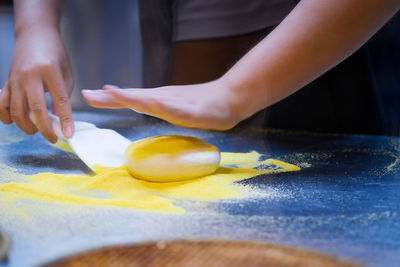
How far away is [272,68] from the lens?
554mm

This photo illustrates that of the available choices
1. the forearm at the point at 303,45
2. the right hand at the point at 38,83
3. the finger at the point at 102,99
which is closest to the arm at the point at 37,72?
the right hand at the point at 38,83

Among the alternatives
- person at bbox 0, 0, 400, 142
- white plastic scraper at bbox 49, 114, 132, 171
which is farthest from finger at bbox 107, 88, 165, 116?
white plastic scraper at bbox 49, 114, 132, 171

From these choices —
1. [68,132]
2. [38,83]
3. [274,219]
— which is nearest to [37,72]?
[38,83]

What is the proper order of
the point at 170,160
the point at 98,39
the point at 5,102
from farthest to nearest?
the point at 98,39 < the point at 5,102 < the point at 170,160

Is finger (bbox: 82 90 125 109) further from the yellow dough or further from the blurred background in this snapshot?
the blurred background

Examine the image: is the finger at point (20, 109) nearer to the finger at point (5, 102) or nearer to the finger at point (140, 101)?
the finger at point (5, 102)

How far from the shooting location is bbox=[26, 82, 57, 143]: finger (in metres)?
0.65

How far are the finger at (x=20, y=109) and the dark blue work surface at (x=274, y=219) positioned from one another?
0.10 m

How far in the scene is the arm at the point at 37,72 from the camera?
0.65m

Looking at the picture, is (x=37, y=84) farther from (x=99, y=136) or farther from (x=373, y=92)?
(x=373, y=92)

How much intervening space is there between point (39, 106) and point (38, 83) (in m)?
0.04

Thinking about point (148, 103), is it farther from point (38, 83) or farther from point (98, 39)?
point (98, 39)

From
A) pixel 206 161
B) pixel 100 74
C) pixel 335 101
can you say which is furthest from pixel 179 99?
pixel 335 101

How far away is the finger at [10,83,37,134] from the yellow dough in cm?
26
